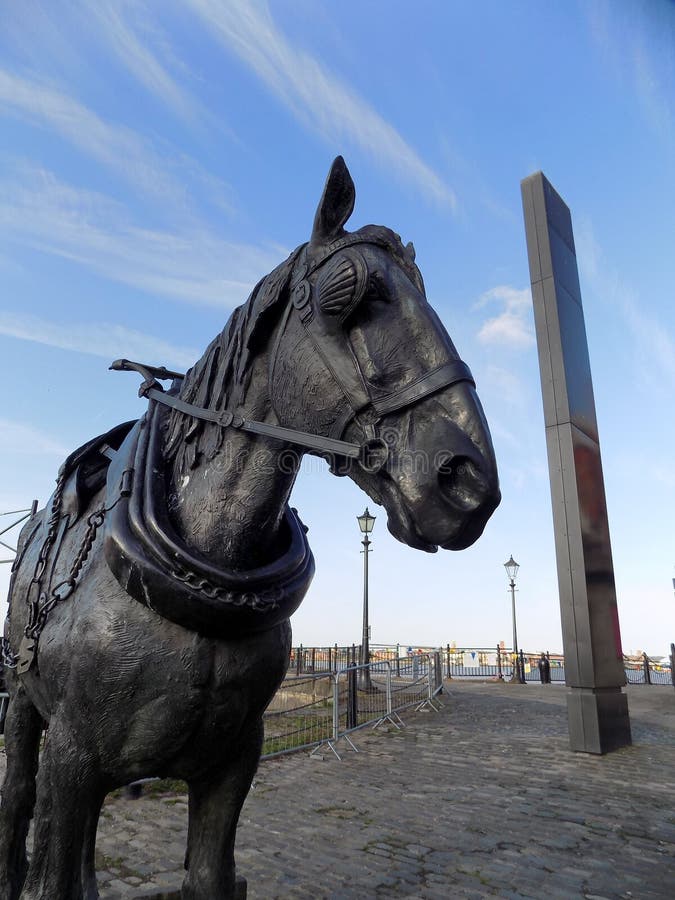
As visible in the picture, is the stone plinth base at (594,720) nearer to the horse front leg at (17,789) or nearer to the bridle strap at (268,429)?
the horse front leg at (17,789)

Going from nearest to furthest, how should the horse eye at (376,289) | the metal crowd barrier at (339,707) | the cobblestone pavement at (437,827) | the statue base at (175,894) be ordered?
1. the horse eye at (376,289)
2. the statue base at (175,894)
3. the cobblestone pavement at (437,827)
4. the metal crowd barrier at (339,707)

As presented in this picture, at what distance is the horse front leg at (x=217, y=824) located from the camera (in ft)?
7.35

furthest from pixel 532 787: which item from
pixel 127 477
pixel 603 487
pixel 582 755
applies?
pixel 127 477

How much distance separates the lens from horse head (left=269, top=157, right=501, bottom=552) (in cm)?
155

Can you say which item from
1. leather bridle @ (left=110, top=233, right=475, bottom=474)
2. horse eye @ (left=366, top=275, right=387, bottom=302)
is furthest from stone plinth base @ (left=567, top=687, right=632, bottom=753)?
horse eye @ (left=366, top=275, right=387, bottom=302)

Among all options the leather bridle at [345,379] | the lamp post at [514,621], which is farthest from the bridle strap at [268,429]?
the lamp post at [514,621]

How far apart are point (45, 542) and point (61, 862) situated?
1238mm

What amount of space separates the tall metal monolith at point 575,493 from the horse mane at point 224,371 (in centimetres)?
883

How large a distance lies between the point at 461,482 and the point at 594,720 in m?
9.20

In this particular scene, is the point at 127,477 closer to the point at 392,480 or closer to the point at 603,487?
the point at 392,480

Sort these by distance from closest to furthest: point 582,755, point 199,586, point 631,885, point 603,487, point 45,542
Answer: point 199,586 → point 45,542 → point 631,885 → point 582,755 → point 603,487

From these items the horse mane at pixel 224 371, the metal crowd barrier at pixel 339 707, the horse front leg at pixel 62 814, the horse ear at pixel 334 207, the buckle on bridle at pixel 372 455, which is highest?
the horse ear at pixel 334 207

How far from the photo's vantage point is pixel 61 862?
1962 mm

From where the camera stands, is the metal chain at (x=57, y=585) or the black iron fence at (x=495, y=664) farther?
the black iron fence at (x=495, y=664)
